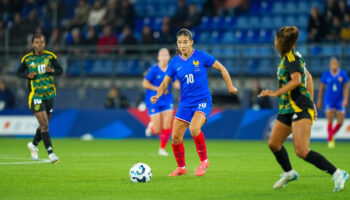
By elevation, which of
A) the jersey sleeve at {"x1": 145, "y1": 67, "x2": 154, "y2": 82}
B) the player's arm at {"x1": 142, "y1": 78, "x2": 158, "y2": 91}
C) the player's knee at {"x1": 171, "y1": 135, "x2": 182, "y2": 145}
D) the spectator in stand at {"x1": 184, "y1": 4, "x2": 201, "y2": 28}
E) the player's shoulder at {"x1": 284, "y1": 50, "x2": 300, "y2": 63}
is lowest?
the player's knee at {"x1": 171, "y1": 135, "x2": 182, "y2": 145}

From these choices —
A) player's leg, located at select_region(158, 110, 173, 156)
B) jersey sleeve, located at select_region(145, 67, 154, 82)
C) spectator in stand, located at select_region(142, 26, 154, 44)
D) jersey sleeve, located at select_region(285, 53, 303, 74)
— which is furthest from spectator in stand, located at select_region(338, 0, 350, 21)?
jersey sleeve, located at select_region(285, 53, 303, 74)

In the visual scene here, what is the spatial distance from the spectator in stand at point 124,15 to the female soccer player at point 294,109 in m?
19.1

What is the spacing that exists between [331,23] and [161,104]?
33.4 feet

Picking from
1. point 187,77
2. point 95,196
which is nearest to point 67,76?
point 187,77

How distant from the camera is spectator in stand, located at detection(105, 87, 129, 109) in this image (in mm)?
22984

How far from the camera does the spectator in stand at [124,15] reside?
26781mm

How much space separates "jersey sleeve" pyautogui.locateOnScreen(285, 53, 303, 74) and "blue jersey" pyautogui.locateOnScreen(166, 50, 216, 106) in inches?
98.8

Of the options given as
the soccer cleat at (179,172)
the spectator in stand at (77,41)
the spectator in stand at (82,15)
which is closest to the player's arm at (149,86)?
the soccer cleat at (179,172)

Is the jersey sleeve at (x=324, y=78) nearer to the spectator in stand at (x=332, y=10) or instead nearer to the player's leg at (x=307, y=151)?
the spectator in stand at (x=332, y=10)

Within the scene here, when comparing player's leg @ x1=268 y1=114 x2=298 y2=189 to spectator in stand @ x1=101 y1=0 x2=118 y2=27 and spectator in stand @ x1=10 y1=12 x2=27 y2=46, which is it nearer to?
spectator in stand @ x1=101 y1=0 x2=118 y2=27

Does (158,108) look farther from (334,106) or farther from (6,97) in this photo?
(6,97)

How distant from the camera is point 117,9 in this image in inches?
1057

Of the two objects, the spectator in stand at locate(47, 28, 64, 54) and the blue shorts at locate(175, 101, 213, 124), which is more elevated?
the spectator in stand at locate(47, 28, 64, 54)

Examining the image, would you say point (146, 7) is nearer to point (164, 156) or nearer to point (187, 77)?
point (164, 156)
